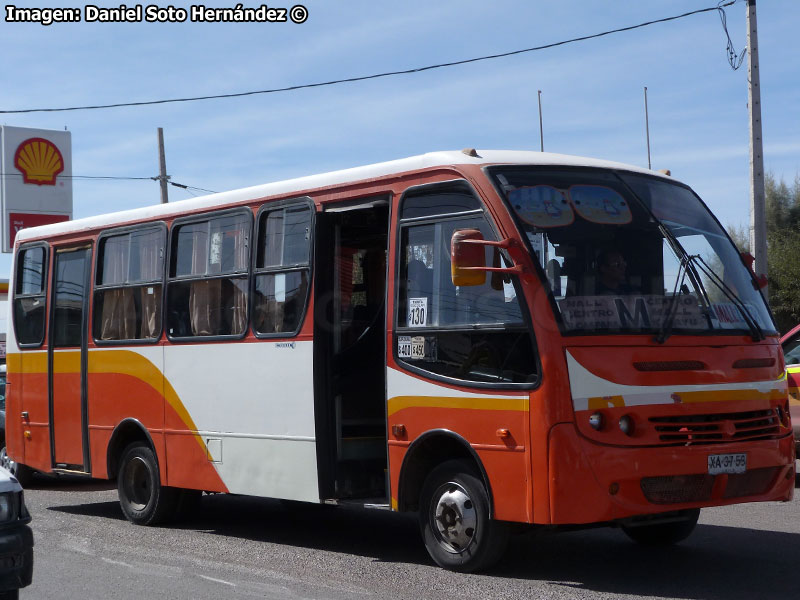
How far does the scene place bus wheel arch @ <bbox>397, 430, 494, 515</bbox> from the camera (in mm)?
8531

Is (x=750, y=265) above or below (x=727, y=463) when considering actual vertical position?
above

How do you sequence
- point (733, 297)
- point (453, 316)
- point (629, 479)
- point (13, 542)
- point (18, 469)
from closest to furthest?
point (13, 542) → point (629, 479) → point (453, 316) → point (733, 297) → point (18, 469)

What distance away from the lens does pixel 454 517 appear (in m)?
8.41

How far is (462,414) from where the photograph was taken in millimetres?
8289

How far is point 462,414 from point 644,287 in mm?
1548

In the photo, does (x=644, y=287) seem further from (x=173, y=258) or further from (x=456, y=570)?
(x=173, y=258)

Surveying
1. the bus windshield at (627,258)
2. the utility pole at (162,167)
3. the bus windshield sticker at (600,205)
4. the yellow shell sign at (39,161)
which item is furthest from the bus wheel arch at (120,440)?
the yellow shell sign at (39,161)

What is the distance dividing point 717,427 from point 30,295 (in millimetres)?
8573

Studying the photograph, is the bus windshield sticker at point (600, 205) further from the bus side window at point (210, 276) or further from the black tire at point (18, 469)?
the black tire at point (18, 469)

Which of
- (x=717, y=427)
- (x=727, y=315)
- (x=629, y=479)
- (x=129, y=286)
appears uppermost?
(x=129, y=286)

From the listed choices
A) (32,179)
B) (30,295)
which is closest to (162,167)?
(32,179)

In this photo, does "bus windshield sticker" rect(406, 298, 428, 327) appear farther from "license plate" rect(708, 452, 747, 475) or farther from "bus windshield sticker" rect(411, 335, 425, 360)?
"license plate" rect(708, 452, 747, 475)

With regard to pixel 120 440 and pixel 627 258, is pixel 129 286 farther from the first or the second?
pixel 627 258

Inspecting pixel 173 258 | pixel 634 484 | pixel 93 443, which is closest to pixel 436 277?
pixel 634 484
